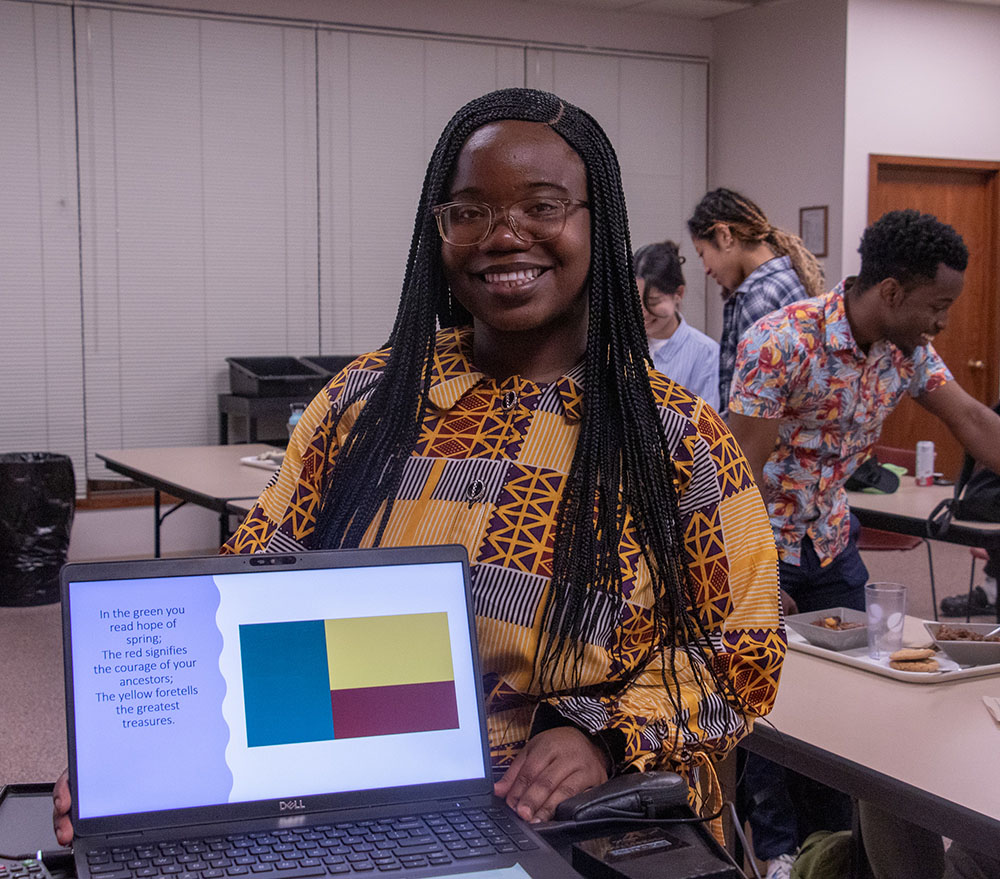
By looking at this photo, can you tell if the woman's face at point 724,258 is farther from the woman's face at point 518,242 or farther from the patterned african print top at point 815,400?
the woman's face at point 518,242

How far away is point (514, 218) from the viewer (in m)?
1.13

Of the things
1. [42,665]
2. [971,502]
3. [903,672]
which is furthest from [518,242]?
[42,665]

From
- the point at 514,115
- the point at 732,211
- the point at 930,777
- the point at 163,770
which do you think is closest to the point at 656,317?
the point at 732,211

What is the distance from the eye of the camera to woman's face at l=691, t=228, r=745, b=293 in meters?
4.38

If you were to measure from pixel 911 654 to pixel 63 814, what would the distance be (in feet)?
4.91

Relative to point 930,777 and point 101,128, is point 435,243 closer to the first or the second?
point 930,777

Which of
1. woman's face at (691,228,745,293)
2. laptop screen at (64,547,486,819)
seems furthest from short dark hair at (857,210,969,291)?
laptop screen at (64,547,486,819)

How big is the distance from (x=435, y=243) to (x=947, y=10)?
6.76m

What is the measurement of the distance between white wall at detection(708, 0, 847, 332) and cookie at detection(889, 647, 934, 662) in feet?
17.0

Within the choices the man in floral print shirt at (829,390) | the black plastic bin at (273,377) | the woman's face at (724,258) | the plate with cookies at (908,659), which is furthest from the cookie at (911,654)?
the black plastic bin at (273,377)

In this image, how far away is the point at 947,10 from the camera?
6977mm

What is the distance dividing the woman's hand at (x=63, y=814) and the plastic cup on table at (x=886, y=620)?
1530 mm

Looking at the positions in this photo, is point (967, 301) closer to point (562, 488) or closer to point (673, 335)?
point (673, 335)

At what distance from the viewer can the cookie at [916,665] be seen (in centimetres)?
196
